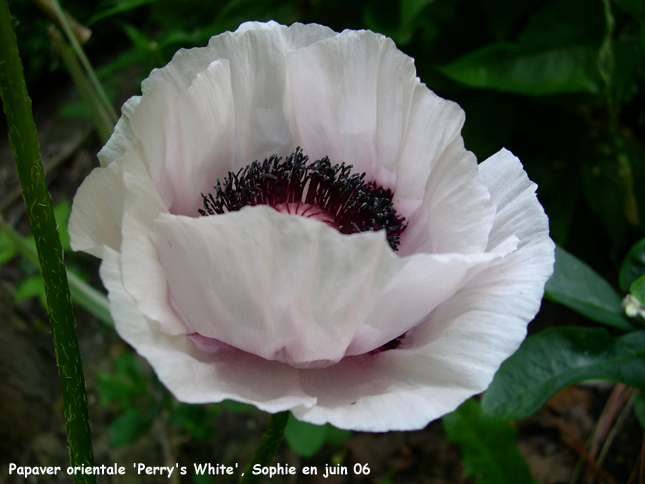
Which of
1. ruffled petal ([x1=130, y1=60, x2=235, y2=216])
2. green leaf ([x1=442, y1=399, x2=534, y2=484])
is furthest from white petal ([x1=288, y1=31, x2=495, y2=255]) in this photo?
green leaf ([x1=442, y1=399, x2=534, y2=484])

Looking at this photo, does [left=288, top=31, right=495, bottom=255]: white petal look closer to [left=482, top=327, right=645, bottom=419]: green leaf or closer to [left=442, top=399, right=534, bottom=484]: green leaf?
[left=482, top=327, right=645, bottom=419]: green leaf

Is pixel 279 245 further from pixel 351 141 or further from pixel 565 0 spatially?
pixel 565 0

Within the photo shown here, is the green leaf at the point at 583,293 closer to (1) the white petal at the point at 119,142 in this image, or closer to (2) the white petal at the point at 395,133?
(2) the white petal at the point at 395,133

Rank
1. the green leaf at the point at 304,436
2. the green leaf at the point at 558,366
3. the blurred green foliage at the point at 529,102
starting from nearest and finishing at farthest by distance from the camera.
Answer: the green leaf at the point at 558,366 → the blurred green foliage at the point at 529,102 → the green leaf at the point at 304,436

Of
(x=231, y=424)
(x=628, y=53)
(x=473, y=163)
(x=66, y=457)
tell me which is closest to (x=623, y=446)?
(x=628, y=53)

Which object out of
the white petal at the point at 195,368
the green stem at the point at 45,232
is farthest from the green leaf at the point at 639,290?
the green stem at the point at 45,232

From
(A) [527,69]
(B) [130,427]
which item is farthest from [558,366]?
(B) [130,427]
